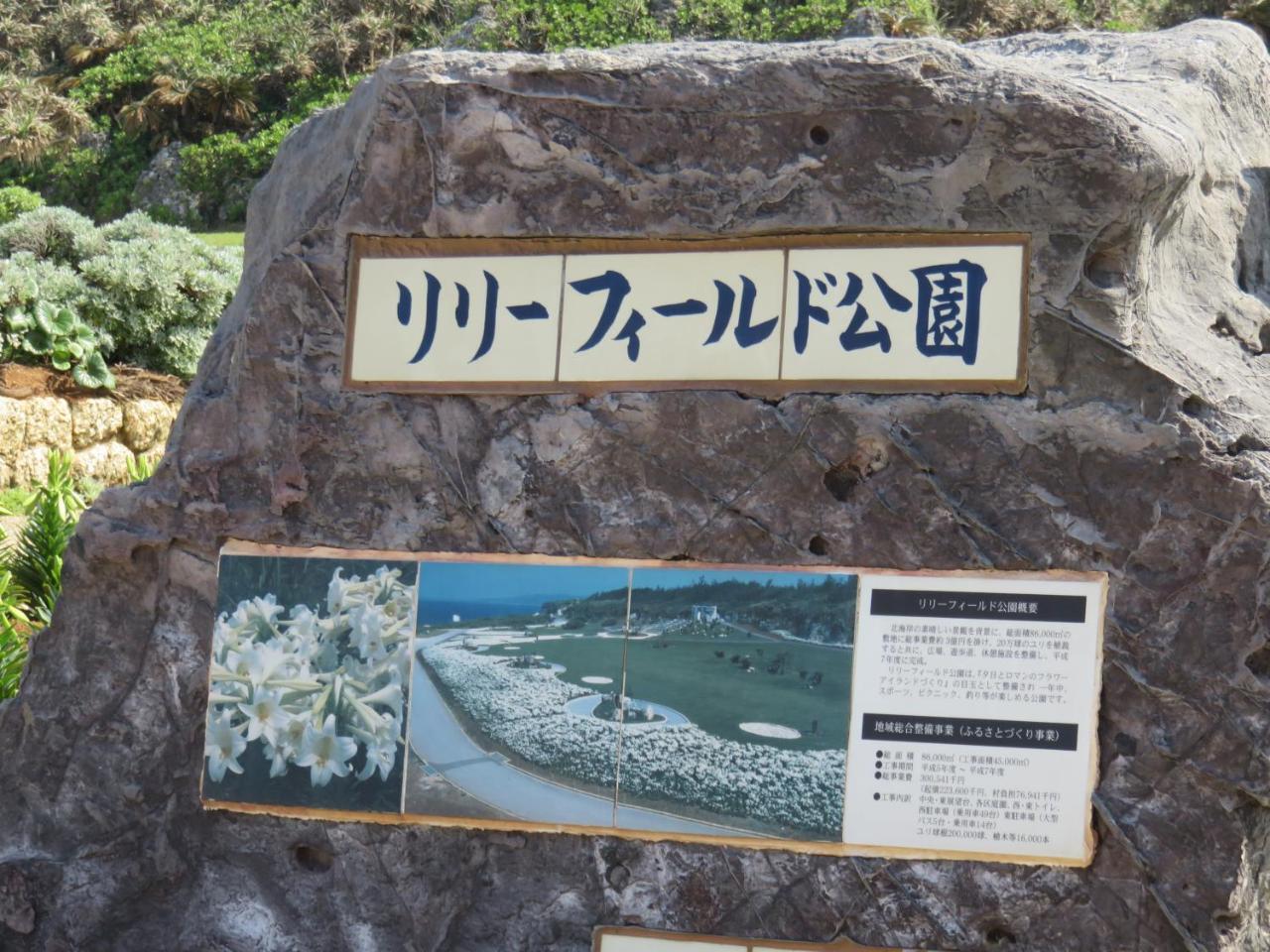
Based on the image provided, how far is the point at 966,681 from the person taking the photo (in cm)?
314

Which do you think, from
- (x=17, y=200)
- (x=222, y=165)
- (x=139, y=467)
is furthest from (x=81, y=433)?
(x=222, y=165)

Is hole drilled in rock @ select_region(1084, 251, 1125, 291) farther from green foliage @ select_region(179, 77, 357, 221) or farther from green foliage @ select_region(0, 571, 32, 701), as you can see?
green foliage @ select_region(179, 77, 357, 221)

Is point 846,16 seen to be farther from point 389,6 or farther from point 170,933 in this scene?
point 170,933

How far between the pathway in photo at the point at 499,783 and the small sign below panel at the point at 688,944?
259mm

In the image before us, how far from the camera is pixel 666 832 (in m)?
3.27

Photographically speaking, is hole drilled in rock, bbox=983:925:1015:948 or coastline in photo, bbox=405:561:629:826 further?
coastline in photo, bbox=405:561:629:826

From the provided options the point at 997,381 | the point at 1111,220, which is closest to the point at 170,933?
the point at 997,381

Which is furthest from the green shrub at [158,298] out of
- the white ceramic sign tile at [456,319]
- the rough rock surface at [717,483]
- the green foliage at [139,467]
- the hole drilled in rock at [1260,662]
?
the hole drilled in rock at [1260,662]

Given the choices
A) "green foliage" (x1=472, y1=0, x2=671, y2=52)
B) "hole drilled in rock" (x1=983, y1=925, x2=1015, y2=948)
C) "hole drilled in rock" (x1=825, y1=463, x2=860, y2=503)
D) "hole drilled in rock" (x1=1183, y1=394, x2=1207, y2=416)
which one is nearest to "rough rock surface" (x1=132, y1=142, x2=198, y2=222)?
"green foliage" (x1=472, y1=0, x2=671, y2=52)

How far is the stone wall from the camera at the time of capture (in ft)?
25.6

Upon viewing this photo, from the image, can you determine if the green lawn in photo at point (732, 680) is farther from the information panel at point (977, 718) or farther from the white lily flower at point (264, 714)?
the white lily flower at point (264, 714)

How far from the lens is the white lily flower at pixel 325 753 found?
3441 millimetres

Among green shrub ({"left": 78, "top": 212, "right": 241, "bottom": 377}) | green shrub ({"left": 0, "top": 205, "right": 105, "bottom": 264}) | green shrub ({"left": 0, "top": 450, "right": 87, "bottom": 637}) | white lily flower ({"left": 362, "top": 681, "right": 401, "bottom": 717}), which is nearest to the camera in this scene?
white lily flower ({"left": 362, "top": 681, "right": 401, "bottom": 717})

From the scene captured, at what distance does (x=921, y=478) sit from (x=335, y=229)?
1.67 m
